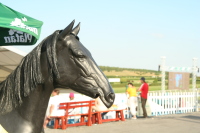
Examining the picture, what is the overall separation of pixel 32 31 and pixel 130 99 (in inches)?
375

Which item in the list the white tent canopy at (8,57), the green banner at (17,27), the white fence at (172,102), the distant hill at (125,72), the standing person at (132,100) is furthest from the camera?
the distant hill at (125,72)

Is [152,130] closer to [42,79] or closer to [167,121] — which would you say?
[167,121]

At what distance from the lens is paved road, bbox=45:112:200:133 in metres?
10.5

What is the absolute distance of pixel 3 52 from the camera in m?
11.3

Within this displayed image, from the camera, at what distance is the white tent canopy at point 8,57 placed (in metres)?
10.8

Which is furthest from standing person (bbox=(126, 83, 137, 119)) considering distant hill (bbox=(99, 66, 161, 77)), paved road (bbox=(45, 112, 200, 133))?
distant hill (bbox=(99, 66, 161, 77))

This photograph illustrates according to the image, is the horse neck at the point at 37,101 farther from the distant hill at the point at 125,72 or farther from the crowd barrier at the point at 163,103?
the distant hill at the point at 125,72

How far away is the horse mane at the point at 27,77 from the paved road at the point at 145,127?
26.7 feet

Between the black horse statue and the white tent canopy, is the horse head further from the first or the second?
the white tent canopy

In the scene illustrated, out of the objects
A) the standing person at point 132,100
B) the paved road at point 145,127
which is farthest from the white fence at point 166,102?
the paved road at point 145,127

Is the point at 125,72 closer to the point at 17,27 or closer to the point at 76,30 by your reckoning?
the point at 17,27

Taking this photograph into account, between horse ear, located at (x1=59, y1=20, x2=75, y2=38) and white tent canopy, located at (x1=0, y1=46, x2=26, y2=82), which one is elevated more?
white tent canopy, located at (x1=0, y1=46, x2=26, y2=82)

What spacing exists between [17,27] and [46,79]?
2.13 meters

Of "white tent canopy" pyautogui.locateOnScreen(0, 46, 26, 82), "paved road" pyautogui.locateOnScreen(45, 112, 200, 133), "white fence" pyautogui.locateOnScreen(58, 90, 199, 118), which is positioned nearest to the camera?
"paved road" pyautogui.locateOnScreen(45, 112, 200, 133)
